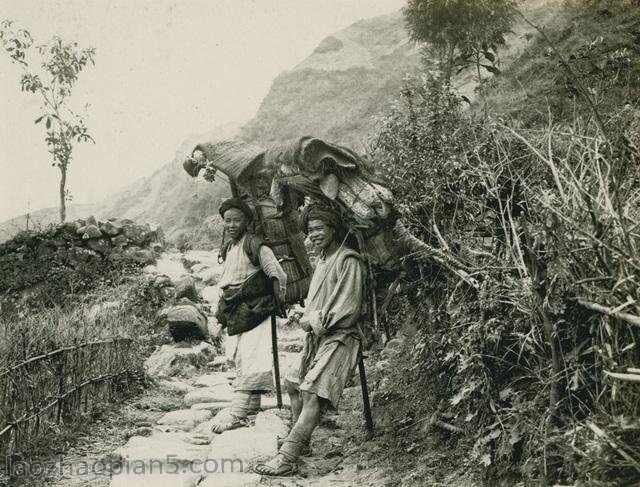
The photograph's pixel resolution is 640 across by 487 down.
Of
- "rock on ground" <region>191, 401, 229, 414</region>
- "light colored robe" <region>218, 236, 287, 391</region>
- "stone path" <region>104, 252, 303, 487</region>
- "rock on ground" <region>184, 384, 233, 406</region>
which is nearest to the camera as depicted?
"stone path" <region>104, 252, 303, 487</region>

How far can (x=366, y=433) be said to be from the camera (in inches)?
178

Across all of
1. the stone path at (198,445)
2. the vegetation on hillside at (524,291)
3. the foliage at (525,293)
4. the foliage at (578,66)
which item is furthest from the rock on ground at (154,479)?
the foliage at (578,66)

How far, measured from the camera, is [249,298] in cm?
555

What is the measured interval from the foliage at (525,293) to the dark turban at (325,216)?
1.69ft

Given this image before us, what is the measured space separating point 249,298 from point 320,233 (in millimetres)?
1494

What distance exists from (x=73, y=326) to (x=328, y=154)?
3.26 meters

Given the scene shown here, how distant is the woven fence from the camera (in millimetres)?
4156

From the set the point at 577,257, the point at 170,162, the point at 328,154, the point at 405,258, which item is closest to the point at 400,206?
the point at 405,258

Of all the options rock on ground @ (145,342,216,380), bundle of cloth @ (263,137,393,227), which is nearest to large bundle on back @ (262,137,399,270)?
bundle of cloth @ (263,137,393,227)

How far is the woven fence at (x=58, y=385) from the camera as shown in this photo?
13.6 ft

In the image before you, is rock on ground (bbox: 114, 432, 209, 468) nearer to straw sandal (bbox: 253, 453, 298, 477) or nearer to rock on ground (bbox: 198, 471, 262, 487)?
rock on ground (bbox: 198, 471, 262, 487)

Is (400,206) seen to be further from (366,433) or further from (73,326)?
(73,326)

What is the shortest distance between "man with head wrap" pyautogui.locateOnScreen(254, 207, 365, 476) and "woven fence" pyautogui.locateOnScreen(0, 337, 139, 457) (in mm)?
1826

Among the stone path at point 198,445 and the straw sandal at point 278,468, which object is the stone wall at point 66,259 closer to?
the stone path at point 198,445
